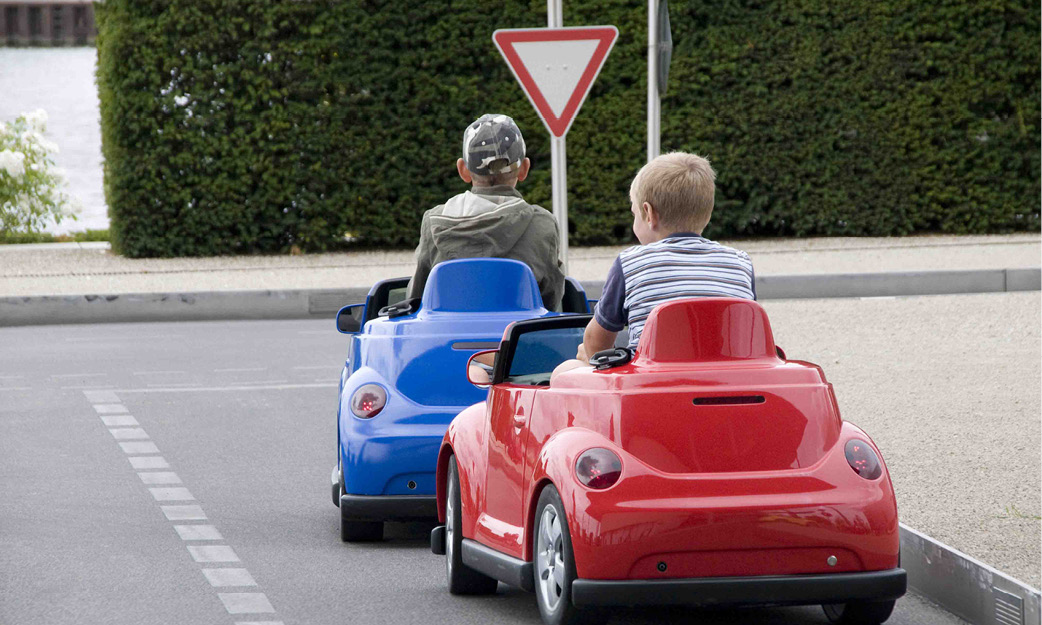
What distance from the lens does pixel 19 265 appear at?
1923 cm

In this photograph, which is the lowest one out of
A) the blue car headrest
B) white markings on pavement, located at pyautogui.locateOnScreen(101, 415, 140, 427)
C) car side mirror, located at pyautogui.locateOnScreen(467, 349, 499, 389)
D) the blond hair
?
white markings on pavement, located at pyautogui.locateOnScreen(101, 415, 140, 427)

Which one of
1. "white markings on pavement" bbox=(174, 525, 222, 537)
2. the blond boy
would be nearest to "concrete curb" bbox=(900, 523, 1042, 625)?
the blond boy

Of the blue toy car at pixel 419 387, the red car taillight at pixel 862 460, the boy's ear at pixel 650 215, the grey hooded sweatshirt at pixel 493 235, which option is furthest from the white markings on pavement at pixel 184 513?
the red car taillight at pixel 862 460

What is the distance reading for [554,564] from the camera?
479 cm

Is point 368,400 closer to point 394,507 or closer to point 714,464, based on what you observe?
point 394,507

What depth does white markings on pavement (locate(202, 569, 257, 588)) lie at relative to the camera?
5742 mm

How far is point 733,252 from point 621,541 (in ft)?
3.51

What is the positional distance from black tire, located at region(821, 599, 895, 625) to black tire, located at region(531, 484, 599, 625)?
2.51 feet

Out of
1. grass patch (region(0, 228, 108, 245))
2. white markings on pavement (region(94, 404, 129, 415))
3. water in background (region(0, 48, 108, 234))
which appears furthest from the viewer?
water in background (region(0, 48, 108, 234))

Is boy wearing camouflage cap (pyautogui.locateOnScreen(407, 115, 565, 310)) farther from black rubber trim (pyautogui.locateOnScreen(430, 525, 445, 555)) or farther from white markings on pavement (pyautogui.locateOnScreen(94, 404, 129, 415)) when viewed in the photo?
white markings on pavement (pyautogui.locateOnScreen(94, 404, 129, 415))

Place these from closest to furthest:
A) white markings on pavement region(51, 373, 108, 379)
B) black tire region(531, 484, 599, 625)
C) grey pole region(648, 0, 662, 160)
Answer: black tire region(531, 484, 599, 625) < white markings on pavement region(51, 373, 108, 379) < grey pole region(648, 0, 662, 160)

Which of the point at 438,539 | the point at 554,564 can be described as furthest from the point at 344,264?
the point at 554,564

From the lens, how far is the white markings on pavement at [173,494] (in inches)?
289

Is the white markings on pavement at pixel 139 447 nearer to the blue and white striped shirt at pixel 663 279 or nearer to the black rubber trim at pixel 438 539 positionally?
the black rubber trim at pixel 438 539
